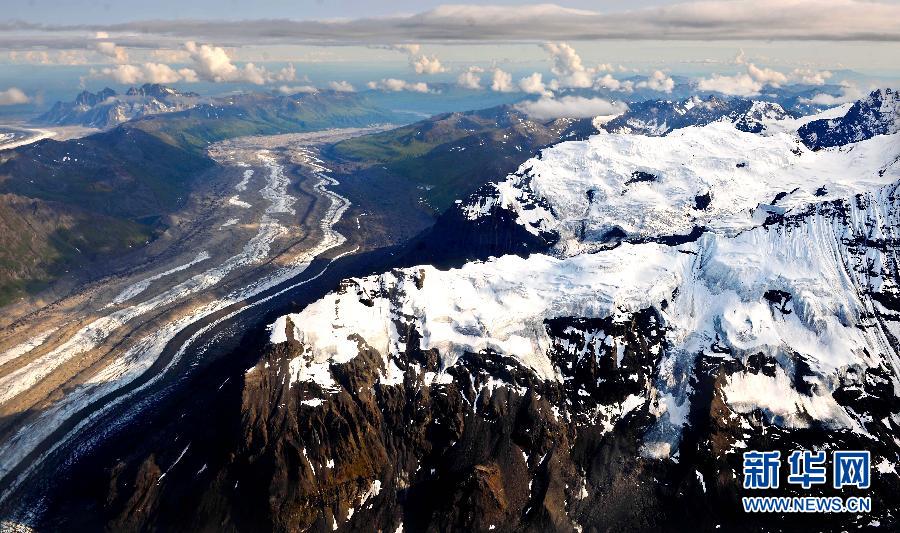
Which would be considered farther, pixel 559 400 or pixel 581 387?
pixel 581 387

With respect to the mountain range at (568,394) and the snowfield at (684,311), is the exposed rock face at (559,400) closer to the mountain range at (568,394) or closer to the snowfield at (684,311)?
the mountain range at (568,394)

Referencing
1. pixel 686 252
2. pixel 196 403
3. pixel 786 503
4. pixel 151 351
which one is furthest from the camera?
pixel 151 351

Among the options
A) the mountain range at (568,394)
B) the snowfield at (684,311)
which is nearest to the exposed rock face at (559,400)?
the mountain range at (568,394)

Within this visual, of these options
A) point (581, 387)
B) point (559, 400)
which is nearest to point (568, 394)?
point (559, 400)

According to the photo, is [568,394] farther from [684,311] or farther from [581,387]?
[684,311]

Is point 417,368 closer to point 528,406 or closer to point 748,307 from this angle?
point 528,406

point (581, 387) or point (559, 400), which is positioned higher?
point (581, 387)

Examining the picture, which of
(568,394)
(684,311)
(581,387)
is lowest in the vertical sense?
(568,394)

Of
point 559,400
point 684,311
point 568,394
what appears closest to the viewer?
point 559,400

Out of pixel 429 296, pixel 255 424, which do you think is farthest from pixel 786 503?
pixel 255 424

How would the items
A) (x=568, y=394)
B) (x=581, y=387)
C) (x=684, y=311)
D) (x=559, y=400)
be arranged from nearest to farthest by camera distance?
(x=559, y=400) → (x=568, y=394) → (x=581, y=387) → (x=684, y=311)
